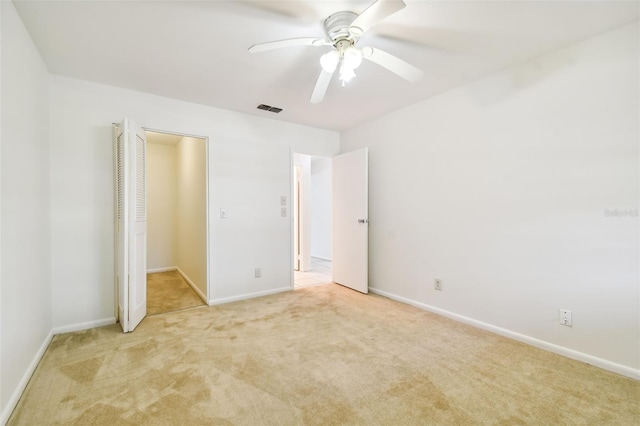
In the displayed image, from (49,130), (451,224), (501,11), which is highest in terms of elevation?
(501,11)

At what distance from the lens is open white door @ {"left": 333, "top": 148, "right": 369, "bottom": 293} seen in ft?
12.5

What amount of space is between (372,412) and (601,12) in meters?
2.82

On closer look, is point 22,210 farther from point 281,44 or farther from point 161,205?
point 161,205

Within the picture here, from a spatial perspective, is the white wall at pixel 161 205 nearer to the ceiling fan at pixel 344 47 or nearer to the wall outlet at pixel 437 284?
the ceiling fan at pixel 344 47

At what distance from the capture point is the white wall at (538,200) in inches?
76.5

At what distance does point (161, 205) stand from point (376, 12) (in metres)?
5.22

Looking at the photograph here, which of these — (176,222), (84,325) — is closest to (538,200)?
(84,325)

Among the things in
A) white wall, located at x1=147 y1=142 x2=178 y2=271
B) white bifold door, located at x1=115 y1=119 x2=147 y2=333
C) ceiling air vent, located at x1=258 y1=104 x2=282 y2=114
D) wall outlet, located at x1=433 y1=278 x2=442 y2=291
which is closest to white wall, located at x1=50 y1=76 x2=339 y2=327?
white bifold door, located at x1=115 y1=119 x2=147 y2=333

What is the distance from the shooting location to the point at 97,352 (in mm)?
2205

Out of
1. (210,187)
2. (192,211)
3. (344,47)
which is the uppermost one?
(344,47)

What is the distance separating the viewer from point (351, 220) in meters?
4.01

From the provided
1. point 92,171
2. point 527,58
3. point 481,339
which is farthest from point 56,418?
point 527,58

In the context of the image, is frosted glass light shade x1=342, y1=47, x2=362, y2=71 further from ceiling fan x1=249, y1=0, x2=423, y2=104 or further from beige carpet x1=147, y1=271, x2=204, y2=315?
beige carpet x1=147, y1=271, x2=204, y2=315

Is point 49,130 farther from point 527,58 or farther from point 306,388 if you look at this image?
point 527,58
